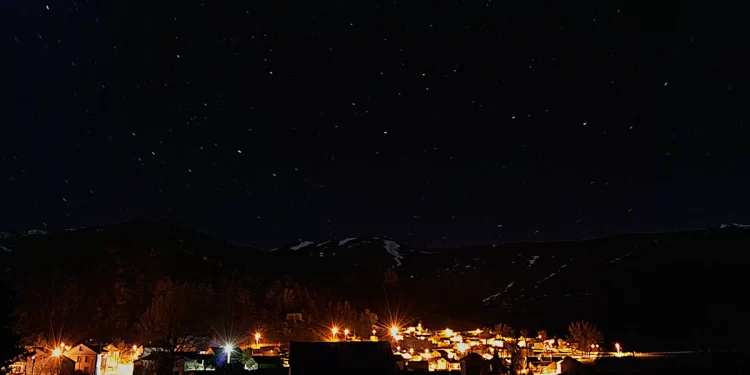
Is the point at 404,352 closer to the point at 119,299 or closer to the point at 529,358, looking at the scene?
the point at 529,358

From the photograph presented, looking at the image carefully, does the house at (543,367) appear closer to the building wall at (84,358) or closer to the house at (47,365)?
the building wall at (84,358)

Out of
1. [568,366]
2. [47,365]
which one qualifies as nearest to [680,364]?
[568,366]

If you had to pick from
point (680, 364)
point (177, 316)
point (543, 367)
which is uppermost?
point (177, 316)

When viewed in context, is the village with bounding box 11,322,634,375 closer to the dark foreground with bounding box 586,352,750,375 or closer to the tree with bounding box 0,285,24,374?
the dark foreground with bounding box 586,352,750,375

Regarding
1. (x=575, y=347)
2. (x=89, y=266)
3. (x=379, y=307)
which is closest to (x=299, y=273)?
(x=379, y=307)

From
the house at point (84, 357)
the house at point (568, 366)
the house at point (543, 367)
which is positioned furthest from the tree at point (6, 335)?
the house at point (568, 366)

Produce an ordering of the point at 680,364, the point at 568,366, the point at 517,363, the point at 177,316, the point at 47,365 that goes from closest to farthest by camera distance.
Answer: the point at 47,365 < the point at 568,366 < the point at 517,363 < the point at 680,364 < the point at 177,316

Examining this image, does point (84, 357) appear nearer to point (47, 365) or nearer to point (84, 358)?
point (84, 358)
